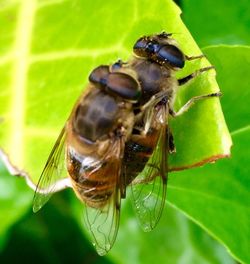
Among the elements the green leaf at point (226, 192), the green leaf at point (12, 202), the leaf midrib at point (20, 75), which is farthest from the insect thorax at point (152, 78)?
the green leaf at point (12, 202)

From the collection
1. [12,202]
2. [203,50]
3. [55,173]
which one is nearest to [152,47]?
[203,50]

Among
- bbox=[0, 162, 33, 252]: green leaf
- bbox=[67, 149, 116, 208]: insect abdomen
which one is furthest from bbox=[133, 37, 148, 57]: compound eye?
bbox=[0, 162, 33, 252]: green leaf

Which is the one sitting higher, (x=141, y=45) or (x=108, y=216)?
(x=141, y=45)

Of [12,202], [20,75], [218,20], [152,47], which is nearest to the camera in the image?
[152,47]

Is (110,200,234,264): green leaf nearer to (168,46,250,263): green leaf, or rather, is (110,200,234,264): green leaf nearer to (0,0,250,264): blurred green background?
(0,0,250,264): blurred green background

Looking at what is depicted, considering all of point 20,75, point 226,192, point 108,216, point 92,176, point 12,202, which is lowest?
point 12,202

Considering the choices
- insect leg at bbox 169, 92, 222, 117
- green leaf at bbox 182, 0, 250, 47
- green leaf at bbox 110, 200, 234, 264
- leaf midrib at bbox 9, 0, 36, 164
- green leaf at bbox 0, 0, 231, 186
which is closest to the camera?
insect leg at bbox 169, 92, 222, 117

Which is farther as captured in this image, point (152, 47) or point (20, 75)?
point (20, 75)

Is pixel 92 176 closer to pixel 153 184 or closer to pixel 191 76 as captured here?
pixel 153 184
